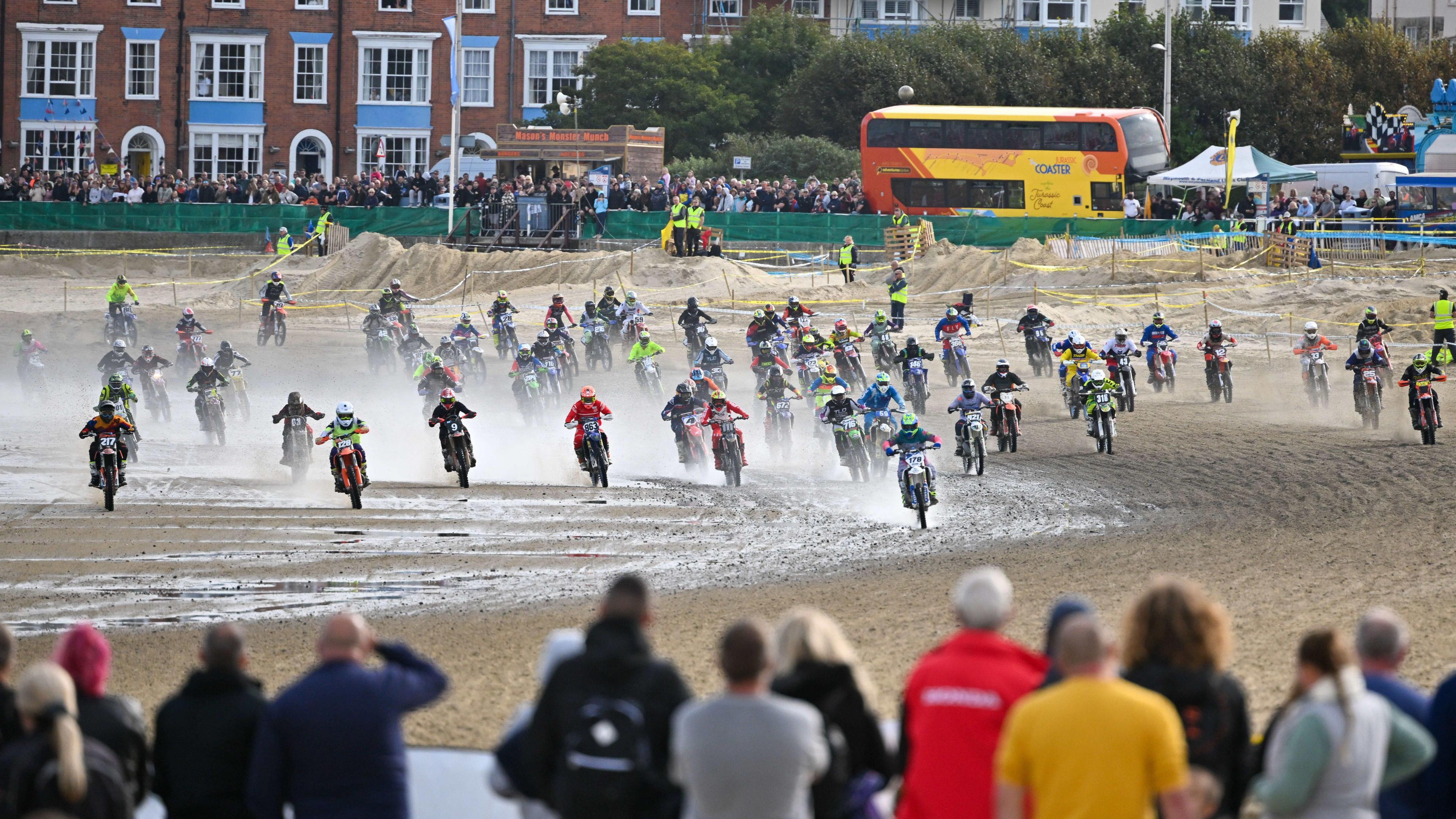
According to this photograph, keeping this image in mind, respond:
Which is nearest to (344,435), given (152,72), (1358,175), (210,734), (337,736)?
(210,734)

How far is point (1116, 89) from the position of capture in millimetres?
64000

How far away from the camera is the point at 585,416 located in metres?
22.6

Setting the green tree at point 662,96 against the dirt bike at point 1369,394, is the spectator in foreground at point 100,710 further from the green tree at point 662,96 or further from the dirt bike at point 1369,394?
the green tree at point 662,96

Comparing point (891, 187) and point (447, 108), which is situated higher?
point (447, 108)

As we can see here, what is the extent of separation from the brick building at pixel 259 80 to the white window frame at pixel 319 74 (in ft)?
0.15

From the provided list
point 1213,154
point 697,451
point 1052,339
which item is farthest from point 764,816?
point 1213,154

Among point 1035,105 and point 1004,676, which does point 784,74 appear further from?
point 1004,676

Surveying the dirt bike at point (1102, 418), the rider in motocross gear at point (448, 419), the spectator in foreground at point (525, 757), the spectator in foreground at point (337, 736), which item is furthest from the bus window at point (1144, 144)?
the spectator in foreground at point (337, 736)

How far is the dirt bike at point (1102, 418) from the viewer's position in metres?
24.6

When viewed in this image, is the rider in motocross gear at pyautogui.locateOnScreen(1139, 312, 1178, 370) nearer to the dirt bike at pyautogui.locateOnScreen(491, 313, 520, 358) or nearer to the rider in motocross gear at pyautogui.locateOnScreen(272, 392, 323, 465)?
the dirt bike at pyautogui.locateOnScreen(491, 313, 520, 358)

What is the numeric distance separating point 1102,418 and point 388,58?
4733cm

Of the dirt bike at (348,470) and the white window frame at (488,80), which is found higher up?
the white window frame at (488,80)

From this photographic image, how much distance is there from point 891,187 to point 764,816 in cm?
4514

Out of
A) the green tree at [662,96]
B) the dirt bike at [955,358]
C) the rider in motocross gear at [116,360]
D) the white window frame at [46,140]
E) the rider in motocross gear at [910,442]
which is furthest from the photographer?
the white window frame at [46,140]
